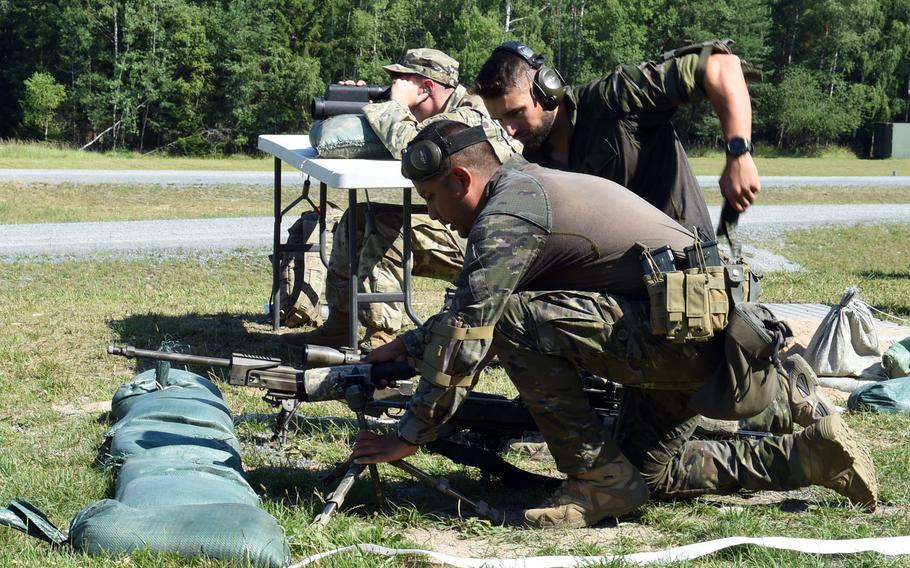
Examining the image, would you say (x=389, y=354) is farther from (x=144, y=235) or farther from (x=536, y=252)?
(x=144, y=235)

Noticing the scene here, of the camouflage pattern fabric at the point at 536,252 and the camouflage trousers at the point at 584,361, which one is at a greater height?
the camouflage pattern fabric at the point at 536,252

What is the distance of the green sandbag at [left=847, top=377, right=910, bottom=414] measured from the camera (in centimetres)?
566

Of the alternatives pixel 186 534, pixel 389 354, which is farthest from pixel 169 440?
pixel 186 534

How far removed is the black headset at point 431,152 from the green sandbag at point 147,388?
180 centimetres

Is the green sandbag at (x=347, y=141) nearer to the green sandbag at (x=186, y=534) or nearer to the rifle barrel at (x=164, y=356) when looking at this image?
the rifle barrel at (x=164, y=356)

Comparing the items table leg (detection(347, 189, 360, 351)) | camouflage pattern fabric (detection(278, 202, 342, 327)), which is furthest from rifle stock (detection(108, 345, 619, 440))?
camouflage pattern fabric (detection(278, 202, 342, 327))

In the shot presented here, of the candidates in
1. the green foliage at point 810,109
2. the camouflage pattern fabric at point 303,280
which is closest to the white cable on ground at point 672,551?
the camouflage pattern fabric at point 303,280

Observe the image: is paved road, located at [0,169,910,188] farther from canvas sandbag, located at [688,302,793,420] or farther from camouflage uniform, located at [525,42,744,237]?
canvas sandbag, located at [688,302,793,420]

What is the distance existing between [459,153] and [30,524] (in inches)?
75.1

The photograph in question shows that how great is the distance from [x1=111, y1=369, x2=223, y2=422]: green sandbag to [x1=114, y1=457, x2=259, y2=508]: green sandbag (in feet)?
2.93

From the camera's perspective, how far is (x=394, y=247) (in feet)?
23.8

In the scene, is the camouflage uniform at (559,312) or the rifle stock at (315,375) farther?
the rifle stock at (315,375)

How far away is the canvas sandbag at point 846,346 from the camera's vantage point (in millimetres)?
6684

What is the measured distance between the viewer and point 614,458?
Answer: 3.99 metres
